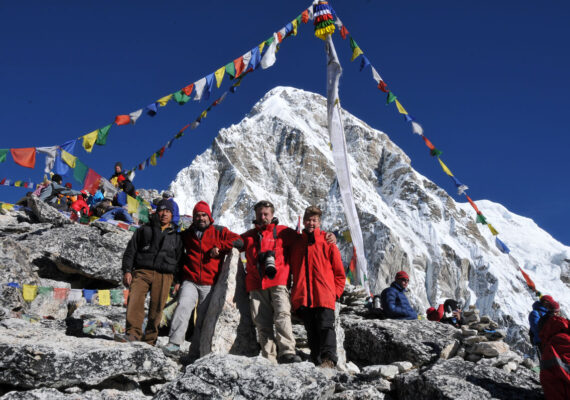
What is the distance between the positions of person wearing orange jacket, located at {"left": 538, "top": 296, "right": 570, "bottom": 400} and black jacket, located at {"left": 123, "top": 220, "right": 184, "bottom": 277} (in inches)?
164

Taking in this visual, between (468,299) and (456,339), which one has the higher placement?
(468,299)

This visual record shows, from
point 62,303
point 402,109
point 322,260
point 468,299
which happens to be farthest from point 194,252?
point 468,299

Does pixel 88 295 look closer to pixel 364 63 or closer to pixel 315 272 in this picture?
pixel 315 272

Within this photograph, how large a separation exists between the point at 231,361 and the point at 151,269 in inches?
84.5

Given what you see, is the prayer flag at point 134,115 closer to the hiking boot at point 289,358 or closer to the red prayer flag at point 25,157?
the red prayer flag at point 25,157

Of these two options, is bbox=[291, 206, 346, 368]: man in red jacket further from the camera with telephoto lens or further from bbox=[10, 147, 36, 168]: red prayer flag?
bbox=[10, 147, 36, 168]: red prayer flag

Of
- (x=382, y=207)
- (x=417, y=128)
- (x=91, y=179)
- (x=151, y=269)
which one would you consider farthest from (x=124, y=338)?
(x=382, y=207)

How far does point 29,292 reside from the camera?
657 cm

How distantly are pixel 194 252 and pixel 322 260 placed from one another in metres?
1.62

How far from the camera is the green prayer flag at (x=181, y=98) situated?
Result: 8969 millimetres

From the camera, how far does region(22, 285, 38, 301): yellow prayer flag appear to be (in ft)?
21.5

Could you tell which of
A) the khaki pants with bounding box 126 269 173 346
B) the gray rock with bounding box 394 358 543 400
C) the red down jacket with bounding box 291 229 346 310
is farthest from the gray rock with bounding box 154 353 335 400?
the khaki pants with bounding box 126 269 173 346

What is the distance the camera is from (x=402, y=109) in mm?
10000

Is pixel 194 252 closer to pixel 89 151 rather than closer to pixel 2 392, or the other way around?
pixel 2 392
